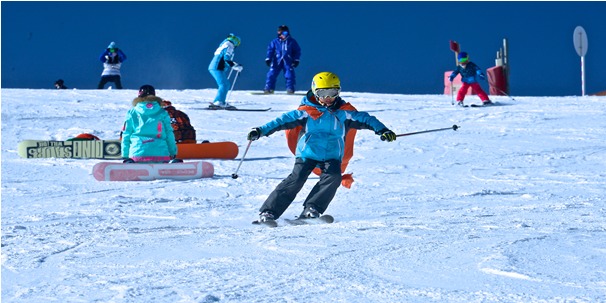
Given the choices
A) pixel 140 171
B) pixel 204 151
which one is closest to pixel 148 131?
pixel 140 171

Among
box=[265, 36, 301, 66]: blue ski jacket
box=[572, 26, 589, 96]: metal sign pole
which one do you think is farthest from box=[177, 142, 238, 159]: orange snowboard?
box=[572, 26, 589, 96]: metal sign pole

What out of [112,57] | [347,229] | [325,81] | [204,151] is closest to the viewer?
[347,229]

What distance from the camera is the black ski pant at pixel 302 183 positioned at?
661 cm

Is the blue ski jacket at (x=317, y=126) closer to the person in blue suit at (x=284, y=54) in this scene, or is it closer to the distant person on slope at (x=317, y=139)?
the distant person on slope at (x=317, y=139)

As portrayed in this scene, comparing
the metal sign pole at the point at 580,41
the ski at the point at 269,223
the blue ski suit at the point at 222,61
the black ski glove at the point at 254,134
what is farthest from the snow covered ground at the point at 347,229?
the metal sign pole at the point at 580,41

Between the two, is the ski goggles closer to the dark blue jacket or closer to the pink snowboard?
the pink snowboard

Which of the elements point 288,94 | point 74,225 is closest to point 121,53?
point 288,94

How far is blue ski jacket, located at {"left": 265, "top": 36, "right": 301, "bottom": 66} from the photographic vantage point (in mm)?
19281

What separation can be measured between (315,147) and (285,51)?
12732 mm

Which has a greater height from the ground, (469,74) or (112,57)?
(112,57)

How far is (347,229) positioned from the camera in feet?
19.4

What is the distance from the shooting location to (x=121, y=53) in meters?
21.6

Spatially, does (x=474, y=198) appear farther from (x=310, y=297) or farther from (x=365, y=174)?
(x=310, y=297)

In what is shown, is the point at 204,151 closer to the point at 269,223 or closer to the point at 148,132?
the point at 148,132
